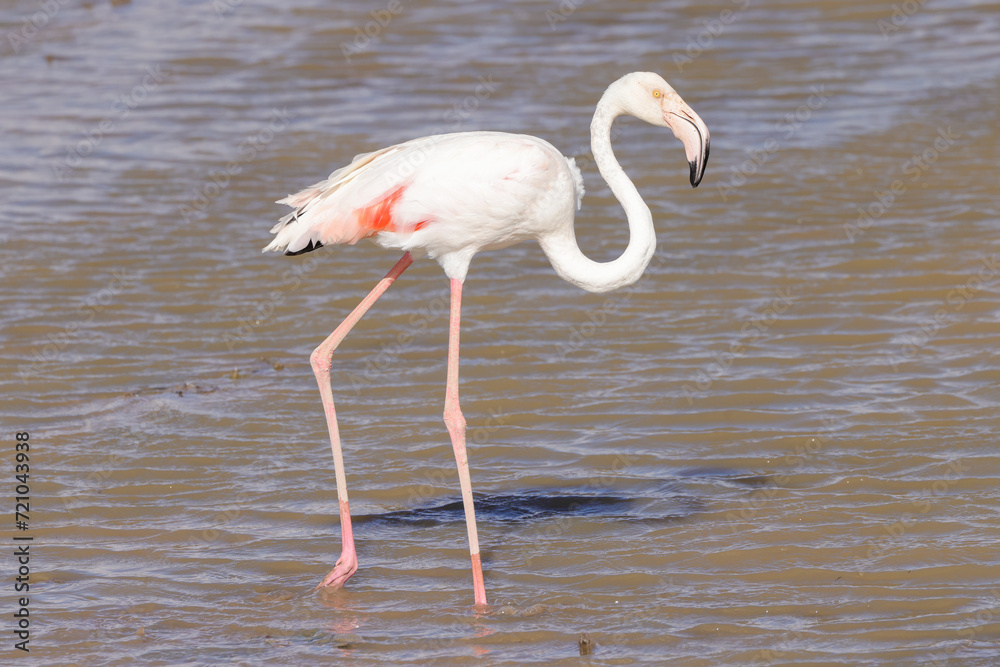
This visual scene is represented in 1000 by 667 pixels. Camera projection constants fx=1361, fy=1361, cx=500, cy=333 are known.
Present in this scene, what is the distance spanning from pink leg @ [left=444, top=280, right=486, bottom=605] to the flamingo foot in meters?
0.46

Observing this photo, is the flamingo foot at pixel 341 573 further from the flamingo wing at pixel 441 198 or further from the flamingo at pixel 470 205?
the flamingo wing at pixel 441 198

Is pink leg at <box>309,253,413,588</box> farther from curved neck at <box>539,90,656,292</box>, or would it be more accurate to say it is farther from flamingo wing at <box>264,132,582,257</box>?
curved neck at <box>539,90,656,292</box>

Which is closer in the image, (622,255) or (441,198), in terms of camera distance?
(441,198)

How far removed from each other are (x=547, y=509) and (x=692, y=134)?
5.67 ft

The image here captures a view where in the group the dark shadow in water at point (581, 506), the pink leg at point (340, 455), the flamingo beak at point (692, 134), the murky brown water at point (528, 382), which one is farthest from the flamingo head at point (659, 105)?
the murky brown water at point (528, 382)

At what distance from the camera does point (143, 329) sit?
802cm

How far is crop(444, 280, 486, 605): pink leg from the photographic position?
510 centimetres

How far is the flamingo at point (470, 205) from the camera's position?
5371mm

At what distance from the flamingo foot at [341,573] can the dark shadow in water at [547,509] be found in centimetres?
58

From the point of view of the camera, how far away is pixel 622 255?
556 centimetres

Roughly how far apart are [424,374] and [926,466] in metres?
2.70

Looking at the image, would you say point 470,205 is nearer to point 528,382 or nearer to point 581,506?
point 581,506

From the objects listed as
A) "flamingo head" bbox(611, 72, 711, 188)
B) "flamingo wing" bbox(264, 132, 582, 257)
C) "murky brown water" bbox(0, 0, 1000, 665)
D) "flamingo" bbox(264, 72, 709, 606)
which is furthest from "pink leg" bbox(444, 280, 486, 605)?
"flamingo head" bbox(611, 72, 711, 188)

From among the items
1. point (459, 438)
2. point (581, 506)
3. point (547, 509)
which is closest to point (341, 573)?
point (459, 438)
